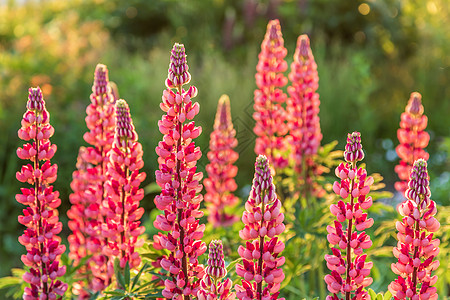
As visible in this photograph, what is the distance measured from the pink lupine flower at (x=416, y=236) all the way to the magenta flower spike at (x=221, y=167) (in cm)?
139

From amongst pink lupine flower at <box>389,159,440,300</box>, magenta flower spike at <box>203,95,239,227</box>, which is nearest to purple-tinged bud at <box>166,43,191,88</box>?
pink lupine flower at <box>389,159,440,300</box>

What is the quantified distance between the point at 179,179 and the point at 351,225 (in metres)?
0.54

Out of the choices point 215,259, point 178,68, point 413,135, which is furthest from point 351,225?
point 413,135

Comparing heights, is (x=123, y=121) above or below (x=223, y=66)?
below

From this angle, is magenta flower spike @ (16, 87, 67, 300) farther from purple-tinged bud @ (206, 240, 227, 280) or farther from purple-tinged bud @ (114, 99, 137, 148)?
purple-tinged bud @ (206, 240, 227, 280)

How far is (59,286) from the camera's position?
2006 millimetres

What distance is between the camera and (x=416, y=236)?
156 centimetres

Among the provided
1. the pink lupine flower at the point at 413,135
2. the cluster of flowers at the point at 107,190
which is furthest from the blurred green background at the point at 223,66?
the cluster of flowers at the point at 107,190

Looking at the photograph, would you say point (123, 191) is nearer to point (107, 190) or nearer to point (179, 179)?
point (107, 190)

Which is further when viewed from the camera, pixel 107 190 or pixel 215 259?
pixel 107 190

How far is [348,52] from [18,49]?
5724 mm

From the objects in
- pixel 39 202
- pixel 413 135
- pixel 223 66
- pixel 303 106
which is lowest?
pixel 39 202

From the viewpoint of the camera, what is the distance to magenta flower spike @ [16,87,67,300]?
1.80 meters

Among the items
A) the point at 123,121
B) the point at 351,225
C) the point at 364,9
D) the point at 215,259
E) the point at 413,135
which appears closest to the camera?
the point at 215,259
